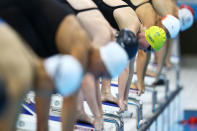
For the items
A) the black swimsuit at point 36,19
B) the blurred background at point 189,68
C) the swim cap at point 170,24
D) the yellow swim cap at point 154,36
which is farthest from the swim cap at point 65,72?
the blurred background at point 189,68

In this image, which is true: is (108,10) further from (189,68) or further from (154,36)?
(189,68)

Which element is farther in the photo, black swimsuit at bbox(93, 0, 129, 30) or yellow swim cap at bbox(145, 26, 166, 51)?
black swimsuit at bbox(93, 0, 129, 30)

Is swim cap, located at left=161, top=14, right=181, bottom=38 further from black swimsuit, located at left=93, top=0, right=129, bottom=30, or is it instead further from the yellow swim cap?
black swimsuit, located at left=93, top=0, right=129, bottom=30

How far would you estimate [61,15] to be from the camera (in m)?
2.36

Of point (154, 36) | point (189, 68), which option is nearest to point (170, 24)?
point (154, 36)

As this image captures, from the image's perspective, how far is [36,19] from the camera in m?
2.42

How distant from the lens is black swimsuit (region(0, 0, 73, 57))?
234cm

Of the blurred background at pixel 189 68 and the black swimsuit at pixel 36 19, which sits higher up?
the blurred background at pixel 189 68

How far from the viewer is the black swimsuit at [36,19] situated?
92.0 inches

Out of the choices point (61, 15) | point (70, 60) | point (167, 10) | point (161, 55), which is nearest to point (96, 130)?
point (61, 15)

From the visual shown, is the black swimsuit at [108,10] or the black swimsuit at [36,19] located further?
the black swimsuit at [108,10]

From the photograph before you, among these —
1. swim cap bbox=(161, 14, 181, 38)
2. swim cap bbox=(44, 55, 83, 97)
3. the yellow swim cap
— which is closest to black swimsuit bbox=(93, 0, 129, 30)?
the yellow swim cap

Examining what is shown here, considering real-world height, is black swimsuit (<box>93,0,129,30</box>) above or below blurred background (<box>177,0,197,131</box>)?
below

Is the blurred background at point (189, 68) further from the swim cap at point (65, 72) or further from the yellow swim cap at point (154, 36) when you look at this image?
the swim cap at point (65, 72)
